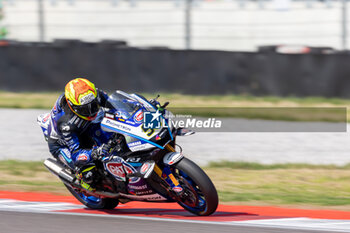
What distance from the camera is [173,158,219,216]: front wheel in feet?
18.2

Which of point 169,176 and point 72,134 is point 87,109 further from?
point 169,176

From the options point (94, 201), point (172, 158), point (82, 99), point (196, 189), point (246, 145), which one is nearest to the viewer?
point (172, 158)

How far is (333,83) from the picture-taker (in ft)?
43.5

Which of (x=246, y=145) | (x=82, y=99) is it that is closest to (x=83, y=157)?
(x=82, y=99)

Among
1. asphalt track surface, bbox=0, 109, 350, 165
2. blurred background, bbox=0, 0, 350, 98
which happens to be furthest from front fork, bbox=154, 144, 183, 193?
blurred background, bbox=0, 0, 350, 98

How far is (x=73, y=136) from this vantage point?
6.02m

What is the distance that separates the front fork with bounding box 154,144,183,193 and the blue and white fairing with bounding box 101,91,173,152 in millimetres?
221

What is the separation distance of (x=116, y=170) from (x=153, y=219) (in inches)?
23.8

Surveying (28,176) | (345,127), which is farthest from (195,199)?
(345,127)

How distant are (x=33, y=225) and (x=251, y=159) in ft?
15.5

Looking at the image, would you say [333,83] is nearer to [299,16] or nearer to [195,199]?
[299,16]

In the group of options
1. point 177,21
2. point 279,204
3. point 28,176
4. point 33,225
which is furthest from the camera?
point 177,21

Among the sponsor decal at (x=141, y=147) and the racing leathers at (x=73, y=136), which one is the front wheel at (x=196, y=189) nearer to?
the sponsor decal at (x=141, y=147)

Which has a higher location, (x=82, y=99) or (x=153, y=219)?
(x=82, y=99)
